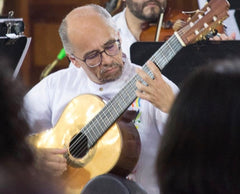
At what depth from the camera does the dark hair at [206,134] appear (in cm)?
101

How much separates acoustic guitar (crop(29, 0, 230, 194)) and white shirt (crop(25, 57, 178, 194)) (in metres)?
0.07

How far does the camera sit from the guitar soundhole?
94.5 inches

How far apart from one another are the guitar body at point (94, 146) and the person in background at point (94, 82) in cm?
5

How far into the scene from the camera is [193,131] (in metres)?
1.03

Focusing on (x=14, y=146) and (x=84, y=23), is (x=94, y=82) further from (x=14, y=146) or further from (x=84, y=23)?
(x=14, y=146)

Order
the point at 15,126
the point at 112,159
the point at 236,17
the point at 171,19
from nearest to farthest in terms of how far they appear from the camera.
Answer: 1. the point at 15,126
2. the point at 112,159
3. the point at 236,17
4. the point at 171,19

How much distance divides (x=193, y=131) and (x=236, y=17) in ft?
5.04

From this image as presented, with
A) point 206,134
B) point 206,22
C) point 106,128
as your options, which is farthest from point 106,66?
point 206,134

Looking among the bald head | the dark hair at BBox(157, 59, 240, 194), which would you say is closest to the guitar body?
the bald head

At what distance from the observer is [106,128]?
7.72 feet

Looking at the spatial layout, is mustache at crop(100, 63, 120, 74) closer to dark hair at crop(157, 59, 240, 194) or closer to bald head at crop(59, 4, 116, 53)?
bald head at crop(59, 4, 116, 53)

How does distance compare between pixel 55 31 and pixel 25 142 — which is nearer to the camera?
pixel 25 142

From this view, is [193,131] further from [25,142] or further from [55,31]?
[55,31]

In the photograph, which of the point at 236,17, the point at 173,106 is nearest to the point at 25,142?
the point at 173,106
